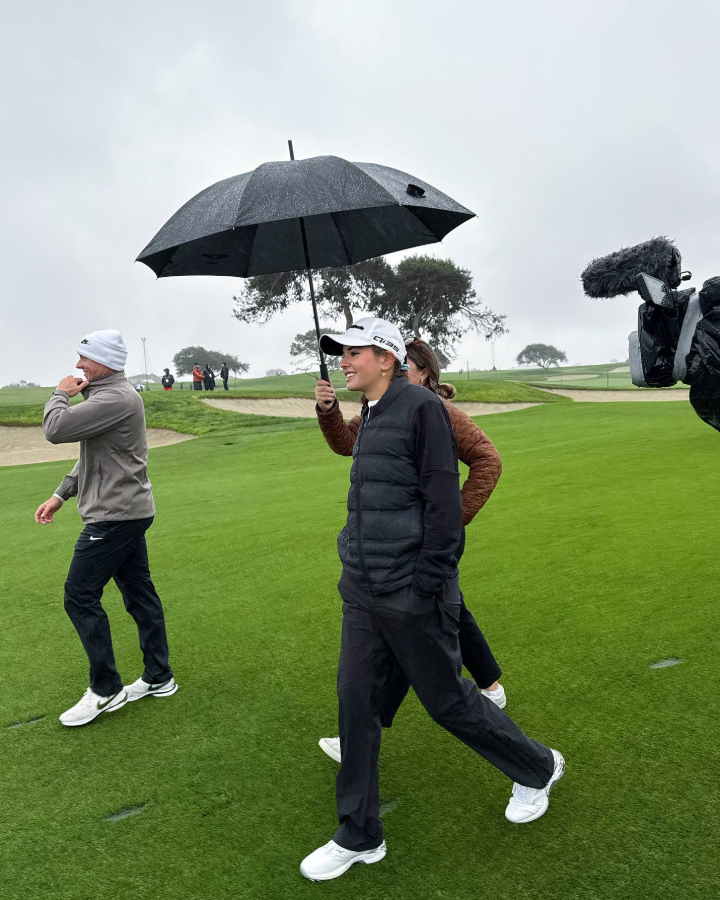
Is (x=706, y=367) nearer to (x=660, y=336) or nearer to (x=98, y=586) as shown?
(x=660, y=336)

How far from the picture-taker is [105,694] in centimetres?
464

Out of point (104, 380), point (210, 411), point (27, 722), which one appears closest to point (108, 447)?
point (104, 380)

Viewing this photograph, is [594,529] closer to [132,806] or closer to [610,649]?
[610,649]

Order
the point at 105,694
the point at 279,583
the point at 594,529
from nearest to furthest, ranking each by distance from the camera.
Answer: the point at 105,694
the point at 279,583
the point at 594,529

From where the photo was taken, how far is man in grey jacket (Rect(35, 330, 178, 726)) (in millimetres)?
4539

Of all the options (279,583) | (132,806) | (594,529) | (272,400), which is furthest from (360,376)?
(272,400)

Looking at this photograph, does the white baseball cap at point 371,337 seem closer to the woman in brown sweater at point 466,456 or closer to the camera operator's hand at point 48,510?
the woman in brown sweater at point 466,456

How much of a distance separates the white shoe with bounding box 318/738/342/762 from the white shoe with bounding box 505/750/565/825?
0.94 m

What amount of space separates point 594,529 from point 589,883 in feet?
A: 18.3

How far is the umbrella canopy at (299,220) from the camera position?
420 cm

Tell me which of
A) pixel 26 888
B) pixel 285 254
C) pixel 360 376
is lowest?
pixel 26 888

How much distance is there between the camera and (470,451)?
4227 mm

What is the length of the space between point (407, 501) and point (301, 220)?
2370 millimetres

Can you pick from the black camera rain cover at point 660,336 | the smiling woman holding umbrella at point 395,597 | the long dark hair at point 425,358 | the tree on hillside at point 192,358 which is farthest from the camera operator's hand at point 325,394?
the tree on hillside at point 192,358
